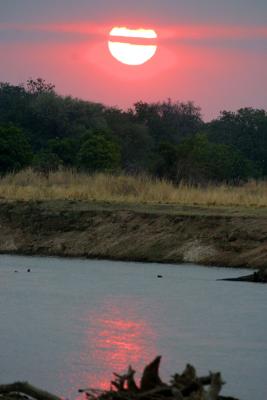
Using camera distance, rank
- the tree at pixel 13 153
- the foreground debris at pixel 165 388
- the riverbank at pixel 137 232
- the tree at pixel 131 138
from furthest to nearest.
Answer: the tree at pixel 131 138, the tree at pixel 13 153, the riverbank at pixel 137 232, the foreground debris at pixel 165 388

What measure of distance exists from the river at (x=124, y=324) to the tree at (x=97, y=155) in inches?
1029

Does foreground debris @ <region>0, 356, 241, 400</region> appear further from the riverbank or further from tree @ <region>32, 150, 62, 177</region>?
tree @ <region>32, 150, 62, 177</region>

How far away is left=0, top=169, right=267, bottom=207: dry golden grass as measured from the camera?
127ft

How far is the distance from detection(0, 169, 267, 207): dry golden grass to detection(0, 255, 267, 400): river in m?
7.45

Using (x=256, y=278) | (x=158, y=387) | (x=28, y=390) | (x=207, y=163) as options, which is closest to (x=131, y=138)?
(x=207, y=163)

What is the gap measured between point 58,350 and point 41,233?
19.7 m

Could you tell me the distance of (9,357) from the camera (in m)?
16.9

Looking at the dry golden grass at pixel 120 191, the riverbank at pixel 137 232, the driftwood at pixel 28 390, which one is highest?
the driftwood at pixel 28 390

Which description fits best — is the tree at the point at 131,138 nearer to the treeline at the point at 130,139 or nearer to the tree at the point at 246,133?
the treeline at the point at 130,139

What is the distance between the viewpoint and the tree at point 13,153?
55000mm

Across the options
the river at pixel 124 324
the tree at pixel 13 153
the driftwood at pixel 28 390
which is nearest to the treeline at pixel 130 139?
the tree at pixel 13 153

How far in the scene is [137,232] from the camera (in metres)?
35.2

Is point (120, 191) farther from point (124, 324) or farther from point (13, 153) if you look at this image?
point (124, 324)

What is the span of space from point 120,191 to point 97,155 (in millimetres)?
15453
